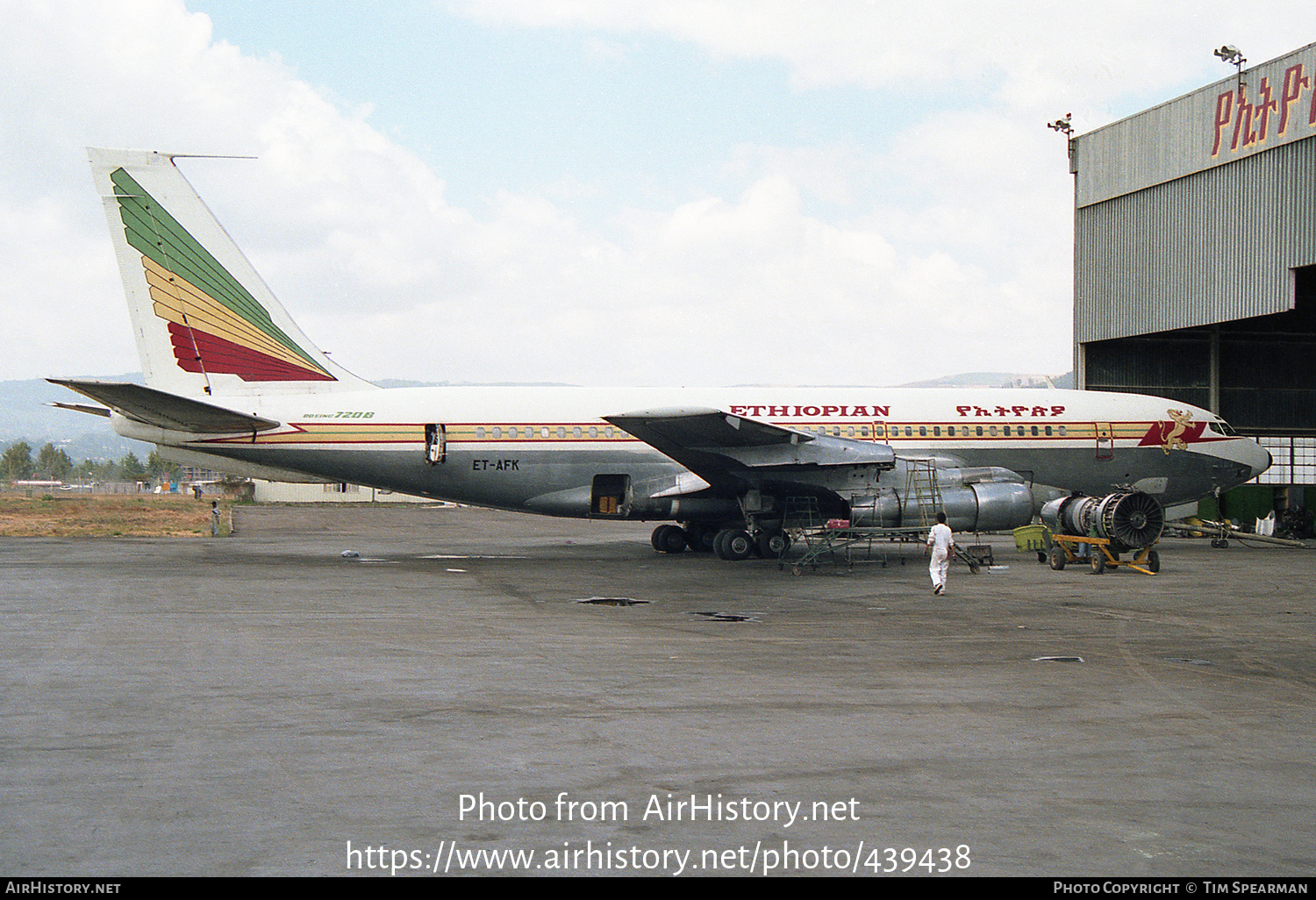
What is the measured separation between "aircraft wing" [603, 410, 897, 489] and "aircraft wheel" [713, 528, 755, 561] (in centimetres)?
131

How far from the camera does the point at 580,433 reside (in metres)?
24.1

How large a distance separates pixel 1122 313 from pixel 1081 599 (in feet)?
61.1

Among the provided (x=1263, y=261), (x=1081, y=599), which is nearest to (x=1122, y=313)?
(x=1263, y=261)

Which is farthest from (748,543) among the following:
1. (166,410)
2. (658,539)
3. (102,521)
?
(102,521)

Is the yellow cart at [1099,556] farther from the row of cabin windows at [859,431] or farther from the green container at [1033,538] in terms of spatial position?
the row of cabin windows at [859,431]

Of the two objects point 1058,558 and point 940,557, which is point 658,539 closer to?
point 1058,558

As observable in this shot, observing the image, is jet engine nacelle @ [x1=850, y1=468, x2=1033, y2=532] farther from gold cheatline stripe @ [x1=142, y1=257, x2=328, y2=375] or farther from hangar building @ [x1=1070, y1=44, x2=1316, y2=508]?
gold cheatline stripe @ [x1=142, y1=257, x2=328, y2=375]

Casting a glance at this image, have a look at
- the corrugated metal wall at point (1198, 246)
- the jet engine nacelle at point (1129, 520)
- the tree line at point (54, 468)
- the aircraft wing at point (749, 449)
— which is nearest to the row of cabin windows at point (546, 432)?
the aircraft wing at point (749, 449)

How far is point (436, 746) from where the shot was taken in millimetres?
7344

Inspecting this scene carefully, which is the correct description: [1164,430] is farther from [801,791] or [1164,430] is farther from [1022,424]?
[801,791]

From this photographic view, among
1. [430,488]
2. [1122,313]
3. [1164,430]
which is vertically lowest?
[430,488]

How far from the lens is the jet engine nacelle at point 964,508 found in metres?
22.0

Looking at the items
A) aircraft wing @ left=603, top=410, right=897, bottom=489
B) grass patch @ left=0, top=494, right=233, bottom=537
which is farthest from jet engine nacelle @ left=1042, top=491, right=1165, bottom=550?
grass patch @ left=0, top=494, right=233, bottom=537

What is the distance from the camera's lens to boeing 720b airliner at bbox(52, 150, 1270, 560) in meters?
22.2
